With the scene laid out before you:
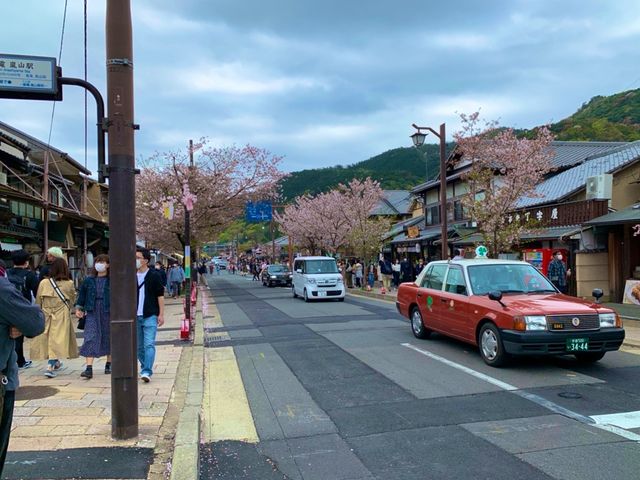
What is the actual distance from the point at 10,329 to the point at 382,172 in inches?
2586

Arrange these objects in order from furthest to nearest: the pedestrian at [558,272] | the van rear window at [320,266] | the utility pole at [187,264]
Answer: the van rear window at [320,266] < the pedestrian at [558,272] < the utility pole at [187,264]

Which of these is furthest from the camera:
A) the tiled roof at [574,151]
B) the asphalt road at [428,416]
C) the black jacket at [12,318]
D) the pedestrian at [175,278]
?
the tiled roof at [574,151]

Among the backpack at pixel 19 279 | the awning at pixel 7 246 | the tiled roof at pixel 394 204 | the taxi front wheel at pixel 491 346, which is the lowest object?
the taxi front wheel at pixel 491 346

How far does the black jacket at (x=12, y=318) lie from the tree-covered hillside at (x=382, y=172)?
184 ft

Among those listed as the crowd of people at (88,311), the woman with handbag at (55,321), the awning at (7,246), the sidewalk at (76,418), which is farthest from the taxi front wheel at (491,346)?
the awning at (7,246)

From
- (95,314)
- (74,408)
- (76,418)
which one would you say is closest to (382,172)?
(95,314)

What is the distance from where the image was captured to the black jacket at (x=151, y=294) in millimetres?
7000

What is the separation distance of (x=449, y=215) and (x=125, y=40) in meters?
29.4

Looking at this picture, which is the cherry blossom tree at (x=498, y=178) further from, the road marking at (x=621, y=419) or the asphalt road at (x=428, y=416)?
the road marking at (x=621, y=419)

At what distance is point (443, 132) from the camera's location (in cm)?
1934

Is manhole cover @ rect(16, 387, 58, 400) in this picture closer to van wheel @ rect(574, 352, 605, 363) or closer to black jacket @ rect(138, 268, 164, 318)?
black jacket @ rect(138, 268, 164, 318)

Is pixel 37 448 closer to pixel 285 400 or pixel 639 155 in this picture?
pixel 285 400

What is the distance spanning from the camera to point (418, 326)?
35.1 ft

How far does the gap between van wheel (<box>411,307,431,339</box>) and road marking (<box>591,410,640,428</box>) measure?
16.5 ft
